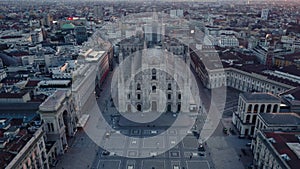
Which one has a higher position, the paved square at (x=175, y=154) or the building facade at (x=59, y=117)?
the building facade at (x=59, y=117)

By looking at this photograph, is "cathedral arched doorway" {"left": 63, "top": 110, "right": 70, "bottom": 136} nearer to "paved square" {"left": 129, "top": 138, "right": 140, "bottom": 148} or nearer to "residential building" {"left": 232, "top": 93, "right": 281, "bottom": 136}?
"paved square" {"left": 129, "top": 138, "right": 140, "bottom": 148}

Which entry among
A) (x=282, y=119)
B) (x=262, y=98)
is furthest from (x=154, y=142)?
(x=282, y=119)

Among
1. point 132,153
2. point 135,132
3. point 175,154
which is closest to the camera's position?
point 175,154

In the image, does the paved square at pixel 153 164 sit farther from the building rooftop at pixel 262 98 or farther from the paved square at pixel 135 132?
the building rooftop at pixel 262 98

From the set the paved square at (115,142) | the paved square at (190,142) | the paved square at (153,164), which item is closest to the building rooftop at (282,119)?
the paved square at (190,142)

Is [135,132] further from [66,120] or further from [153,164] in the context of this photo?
[66,120]

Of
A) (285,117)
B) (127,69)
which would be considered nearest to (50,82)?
(127,69)

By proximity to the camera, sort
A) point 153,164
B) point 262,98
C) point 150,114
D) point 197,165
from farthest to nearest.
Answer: point 150,114 → point 262,98 → point 153,164 → point 197,165

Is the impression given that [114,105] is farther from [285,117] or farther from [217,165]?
[285,117]

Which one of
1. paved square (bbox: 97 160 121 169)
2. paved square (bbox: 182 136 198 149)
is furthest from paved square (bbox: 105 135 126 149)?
paved square (bbox: 182 136 198 149)
